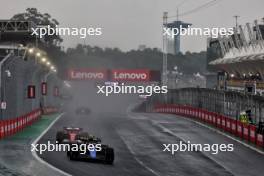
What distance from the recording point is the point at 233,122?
3638 cm

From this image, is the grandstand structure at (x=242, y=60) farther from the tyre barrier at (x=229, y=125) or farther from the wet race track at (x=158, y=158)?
the wet race track at (x=158, y=158)

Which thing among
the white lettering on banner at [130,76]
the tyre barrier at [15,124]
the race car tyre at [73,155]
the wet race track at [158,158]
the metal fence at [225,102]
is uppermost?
the white lettering on banner at [130,76]

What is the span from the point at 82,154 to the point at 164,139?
11382mm

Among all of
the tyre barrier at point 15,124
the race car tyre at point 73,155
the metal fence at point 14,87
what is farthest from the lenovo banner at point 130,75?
the race car tyre at point 73,155

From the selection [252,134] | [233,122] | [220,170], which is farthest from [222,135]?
[220,170]

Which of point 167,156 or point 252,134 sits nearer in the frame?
point 167,156

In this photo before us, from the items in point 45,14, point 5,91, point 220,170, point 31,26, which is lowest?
point 220,170

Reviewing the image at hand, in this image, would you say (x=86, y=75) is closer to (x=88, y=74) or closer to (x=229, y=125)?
(x=88, y=74)

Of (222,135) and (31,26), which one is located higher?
(31,26)

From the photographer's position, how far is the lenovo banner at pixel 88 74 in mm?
94688

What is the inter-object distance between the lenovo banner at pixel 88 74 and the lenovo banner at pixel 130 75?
6.33 feet

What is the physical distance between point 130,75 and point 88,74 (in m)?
7.30

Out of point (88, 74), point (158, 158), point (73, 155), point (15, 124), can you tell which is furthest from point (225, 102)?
point (88, 74)

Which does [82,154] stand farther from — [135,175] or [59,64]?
[59,64]
